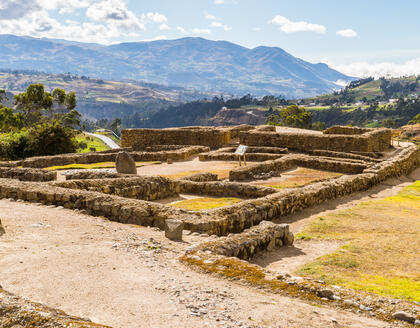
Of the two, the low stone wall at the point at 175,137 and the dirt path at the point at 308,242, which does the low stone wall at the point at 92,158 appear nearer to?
the low stone wall at the point at 175,137

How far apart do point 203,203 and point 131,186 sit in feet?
7.95

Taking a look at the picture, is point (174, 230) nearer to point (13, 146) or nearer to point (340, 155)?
point (340, 155)

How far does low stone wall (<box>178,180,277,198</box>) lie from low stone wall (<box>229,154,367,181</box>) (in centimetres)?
423

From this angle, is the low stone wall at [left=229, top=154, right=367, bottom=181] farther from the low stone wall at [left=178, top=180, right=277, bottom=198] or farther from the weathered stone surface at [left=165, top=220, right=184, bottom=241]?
the weathered stone surface at [left=165, top=220, right=184, bottom=241]

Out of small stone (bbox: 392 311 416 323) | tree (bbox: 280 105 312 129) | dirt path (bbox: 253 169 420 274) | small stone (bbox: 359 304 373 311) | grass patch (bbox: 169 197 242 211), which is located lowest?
dirt path (bbox: 253 169 420 274)

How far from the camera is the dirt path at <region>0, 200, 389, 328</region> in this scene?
5.48 m

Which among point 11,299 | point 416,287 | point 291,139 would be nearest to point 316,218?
point 416,287

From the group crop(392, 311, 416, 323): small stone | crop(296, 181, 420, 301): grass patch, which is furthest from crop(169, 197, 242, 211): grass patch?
crop(392, 311, 416, 323): small stone

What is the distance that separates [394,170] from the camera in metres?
24.9

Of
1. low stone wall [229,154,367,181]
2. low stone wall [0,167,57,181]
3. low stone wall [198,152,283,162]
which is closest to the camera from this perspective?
low stone wall [0,167,57,181]

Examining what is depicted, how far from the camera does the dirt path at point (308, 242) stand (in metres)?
9.51

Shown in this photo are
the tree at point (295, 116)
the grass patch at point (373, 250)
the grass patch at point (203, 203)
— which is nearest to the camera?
the grass patch at point (373, 250)

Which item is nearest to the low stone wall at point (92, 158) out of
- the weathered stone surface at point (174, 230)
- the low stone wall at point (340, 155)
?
the low stone wall at point (340, 155)

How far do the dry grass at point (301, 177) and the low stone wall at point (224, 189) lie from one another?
239 cm
